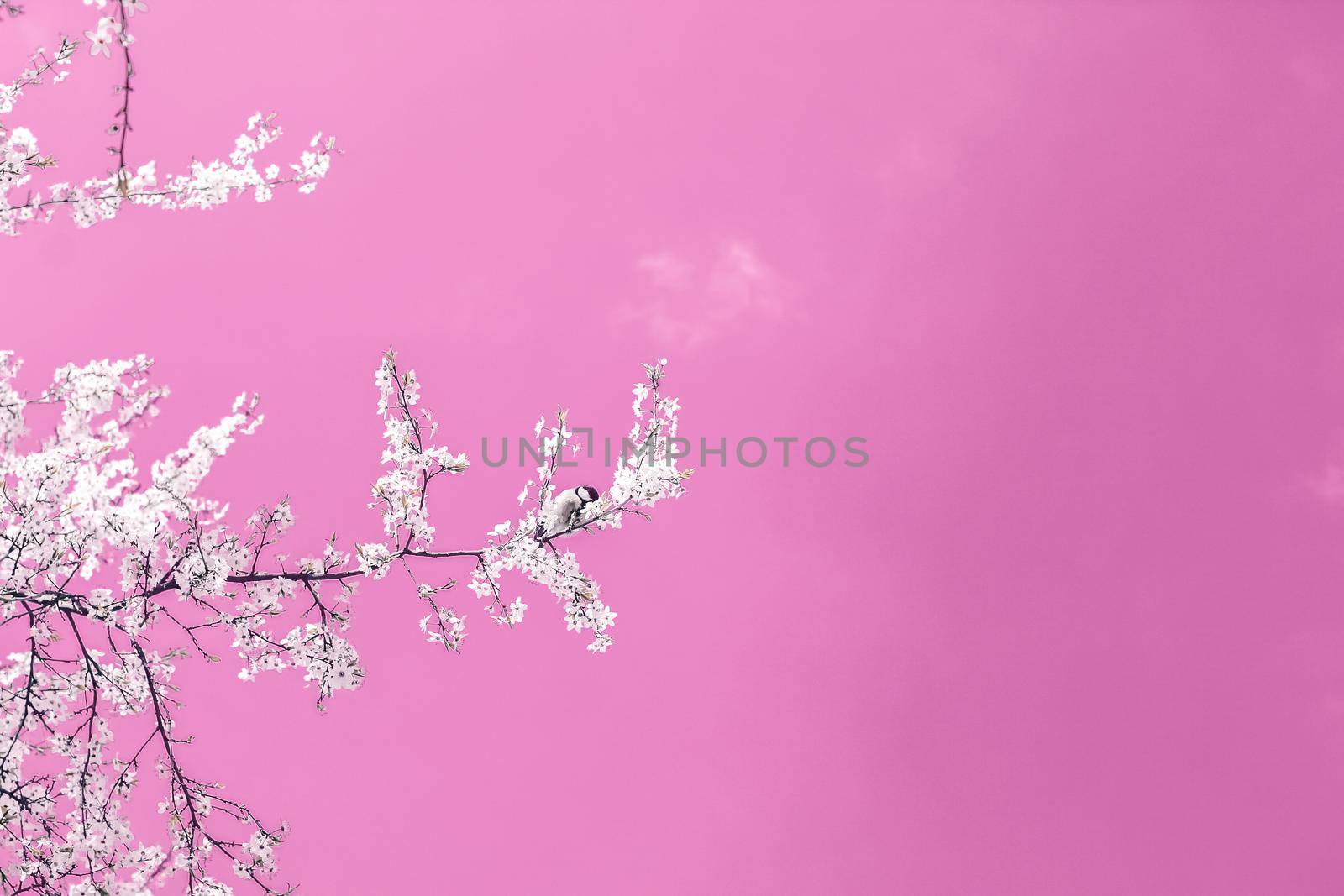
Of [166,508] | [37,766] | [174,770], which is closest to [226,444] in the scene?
[166,508]

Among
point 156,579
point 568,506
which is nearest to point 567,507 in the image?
point 568,506

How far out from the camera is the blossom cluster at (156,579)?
232 cm

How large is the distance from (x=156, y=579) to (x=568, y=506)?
43.0 inches

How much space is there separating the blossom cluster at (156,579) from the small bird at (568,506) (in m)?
0.01

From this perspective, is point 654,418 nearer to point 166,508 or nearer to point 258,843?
point 166,508

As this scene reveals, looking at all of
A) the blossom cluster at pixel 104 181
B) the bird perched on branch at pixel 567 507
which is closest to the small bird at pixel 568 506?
the bird perched on branch at pixel 567 507

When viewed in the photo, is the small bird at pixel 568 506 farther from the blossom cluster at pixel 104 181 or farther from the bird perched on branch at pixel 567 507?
the blossom cluster at pixel 104 181

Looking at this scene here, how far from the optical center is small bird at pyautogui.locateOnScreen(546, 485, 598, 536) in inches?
100

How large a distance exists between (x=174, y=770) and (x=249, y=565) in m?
0.59

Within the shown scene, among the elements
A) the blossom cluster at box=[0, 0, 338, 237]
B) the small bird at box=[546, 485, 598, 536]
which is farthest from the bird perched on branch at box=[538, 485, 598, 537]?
the blossom cluster at box=[0, 0, 338, 237]

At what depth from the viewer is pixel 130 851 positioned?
9.08 feet

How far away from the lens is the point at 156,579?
2344mm

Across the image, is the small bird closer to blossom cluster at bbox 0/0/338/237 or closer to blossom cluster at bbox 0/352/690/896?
blossom cluster at bbox 0/352/690/896

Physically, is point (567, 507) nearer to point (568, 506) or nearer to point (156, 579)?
point (568, 506)
